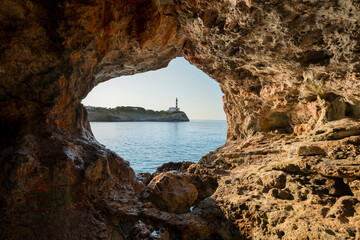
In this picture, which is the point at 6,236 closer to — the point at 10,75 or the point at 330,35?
the point at 10,75

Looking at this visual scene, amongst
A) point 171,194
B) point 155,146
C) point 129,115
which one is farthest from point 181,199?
point 129,115

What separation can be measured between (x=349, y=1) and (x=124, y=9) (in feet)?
13.2

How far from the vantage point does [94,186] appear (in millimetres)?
3732

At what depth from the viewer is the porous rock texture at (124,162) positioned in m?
2.67

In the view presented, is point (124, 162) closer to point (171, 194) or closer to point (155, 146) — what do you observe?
point (171, 194)

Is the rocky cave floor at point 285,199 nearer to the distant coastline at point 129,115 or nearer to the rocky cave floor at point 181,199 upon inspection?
the rocky cave floor at point 181,199

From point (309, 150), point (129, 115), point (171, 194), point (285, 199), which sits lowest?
point (171, 194)

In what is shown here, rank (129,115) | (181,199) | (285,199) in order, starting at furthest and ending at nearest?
(129,115)
(181,199)
(285,199)

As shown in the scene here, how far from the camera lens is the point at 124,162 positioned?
5.04m

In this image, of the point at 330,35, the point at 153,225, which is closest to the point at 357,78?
the point at 330,35

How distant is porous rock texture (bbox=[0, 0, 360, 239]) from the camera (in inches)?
105

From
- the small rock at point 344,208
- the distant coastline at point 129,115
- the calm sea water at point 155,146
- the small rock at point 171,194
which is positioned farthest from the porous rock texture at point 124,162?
the distant coastline at point 129,115

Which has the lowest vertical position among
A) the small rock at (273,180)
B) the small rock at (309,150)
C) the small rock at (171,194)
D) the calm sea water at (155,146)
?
the calm sea water at (155,146)

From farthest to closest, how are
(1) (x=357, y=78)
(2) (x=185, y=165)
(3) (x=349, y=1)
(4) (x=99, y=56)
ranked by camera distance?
(2) (x=185, y=165) → (4) (x=99, y=56) → (1) (x=357, y=78) → (3) (x=349, y=1)
